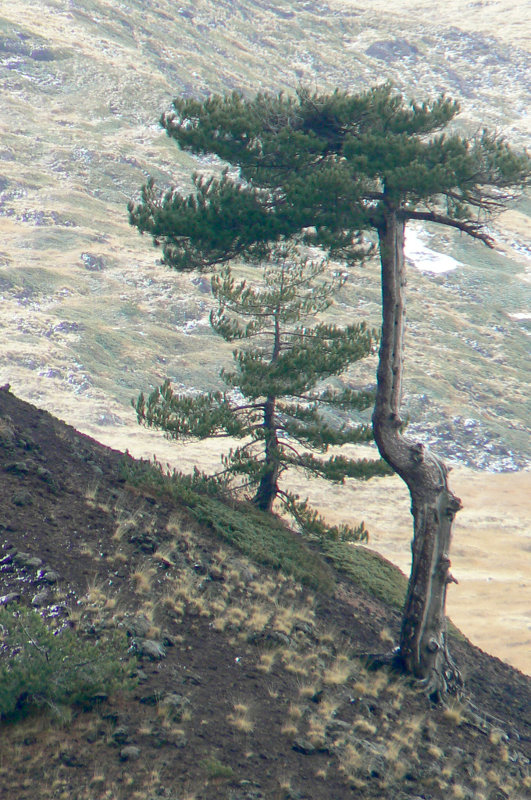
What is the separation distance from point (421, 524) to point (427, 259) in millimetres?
78874

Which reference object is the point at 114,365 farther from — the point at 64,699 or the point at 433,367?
the point at 64,699

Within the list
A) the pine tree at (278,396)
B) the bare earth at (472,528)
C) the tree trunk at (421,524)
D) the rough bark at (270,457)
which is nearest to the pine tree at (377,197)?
the tree trunk at (421,524)

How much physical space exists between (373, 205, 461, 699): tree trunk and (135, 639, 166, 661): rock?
350 centimetres

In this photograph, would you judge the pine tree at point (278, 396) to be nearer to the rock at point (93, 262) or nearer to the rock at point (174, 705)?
the rock at point (174, 705)

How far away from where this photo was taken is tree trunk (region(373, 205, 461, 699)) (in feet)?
32.3

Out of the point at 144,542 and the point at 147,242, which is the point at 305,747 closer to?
the point at 144,542

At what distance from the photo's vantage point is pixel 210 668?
8.16 meters

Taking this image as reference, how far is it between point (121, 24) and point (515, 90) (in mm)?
75985

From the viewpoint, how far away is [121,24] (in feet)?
391

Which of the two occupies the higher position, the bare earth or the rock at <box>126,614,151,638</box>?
the rock at <box>126,614,151,638</box>

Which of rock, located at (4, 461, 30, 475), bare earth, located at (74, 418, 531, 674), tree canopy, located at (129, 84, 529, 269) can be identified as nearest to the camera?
tree canopy, located at (129, 84, 529, 269)

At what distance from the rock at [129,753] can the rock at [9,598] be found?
213 cm

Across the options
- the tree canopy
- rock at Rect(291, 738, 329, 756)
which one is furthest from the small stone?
the tree canopy

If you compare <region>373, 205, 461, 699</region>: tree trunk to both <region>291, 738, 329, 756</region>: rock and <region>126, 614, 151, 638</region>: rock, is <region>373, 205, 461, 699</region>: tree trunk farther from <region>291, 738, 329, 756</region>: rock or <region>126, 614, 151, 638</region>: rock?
<region>126, 614, 151, 638</region>: rock
